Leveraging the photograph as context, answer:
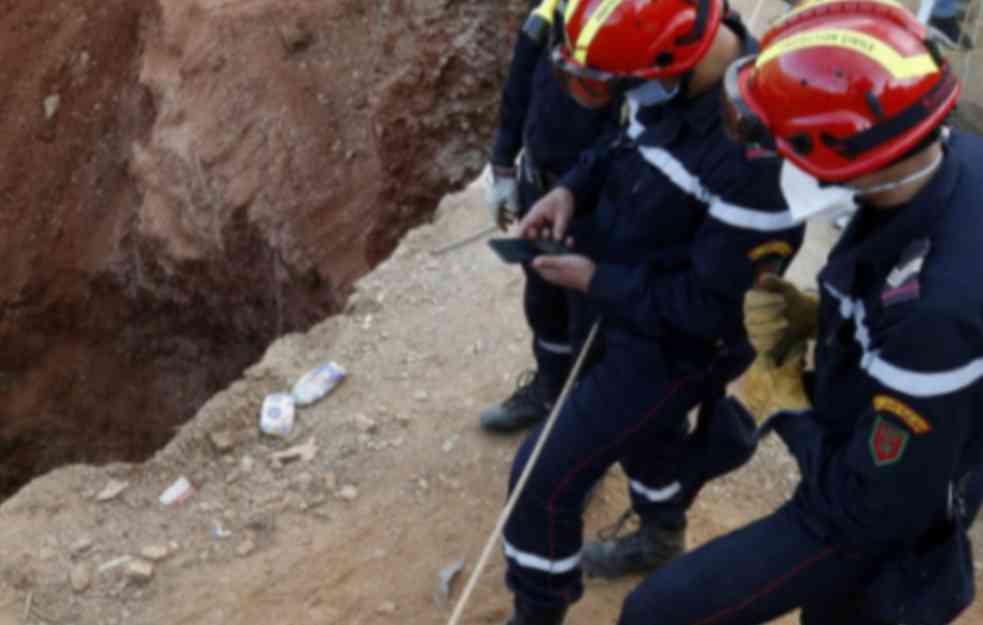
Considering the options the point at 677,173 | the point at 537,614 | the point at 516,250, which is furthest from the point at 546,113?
the point at 537,614

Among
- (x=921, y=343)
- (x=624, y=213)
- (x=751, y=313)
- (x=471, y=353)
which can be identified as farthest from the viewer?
(x=471, y=353)

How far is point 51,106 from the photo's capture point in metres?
10.6

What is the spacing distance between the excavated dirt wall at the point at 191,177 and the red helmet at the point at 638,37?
16.0ft

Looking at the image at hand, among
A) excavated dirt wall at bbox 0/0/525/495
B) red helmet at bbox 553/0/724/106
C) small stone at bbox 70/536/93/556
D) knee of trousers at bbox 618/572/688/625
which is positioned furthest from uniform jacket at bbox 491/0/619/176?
excavated dirt wall at bbox 0/0/525/495

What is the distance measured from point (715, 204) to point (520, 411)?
2.17 metres

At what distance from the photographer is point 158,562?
16.3 feet

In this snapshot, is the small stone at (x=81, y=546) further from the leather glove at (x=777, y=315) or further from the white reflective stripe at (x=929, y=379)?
the white reflective stripe at (x=929, y=379)

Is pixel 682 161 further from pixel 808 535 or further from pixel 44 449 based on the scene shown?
pixel 44 449

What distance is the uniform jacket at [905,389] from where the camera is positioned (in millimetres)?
2555

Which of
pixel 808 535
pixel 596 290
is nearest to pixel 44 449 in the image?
pixel 596 290

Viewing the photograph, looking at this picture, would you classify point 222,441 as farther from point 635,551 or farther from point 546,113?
point 546,113

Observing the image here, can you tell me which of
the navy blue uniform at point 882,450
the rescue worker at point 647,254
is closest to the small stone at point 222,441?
the rescue worker at point 647,254

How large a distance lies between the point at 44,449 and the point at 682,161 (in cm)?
797

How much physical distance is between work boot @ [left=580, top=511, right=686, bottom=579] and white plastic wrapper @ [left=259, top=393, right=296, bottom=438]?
1.63 m
